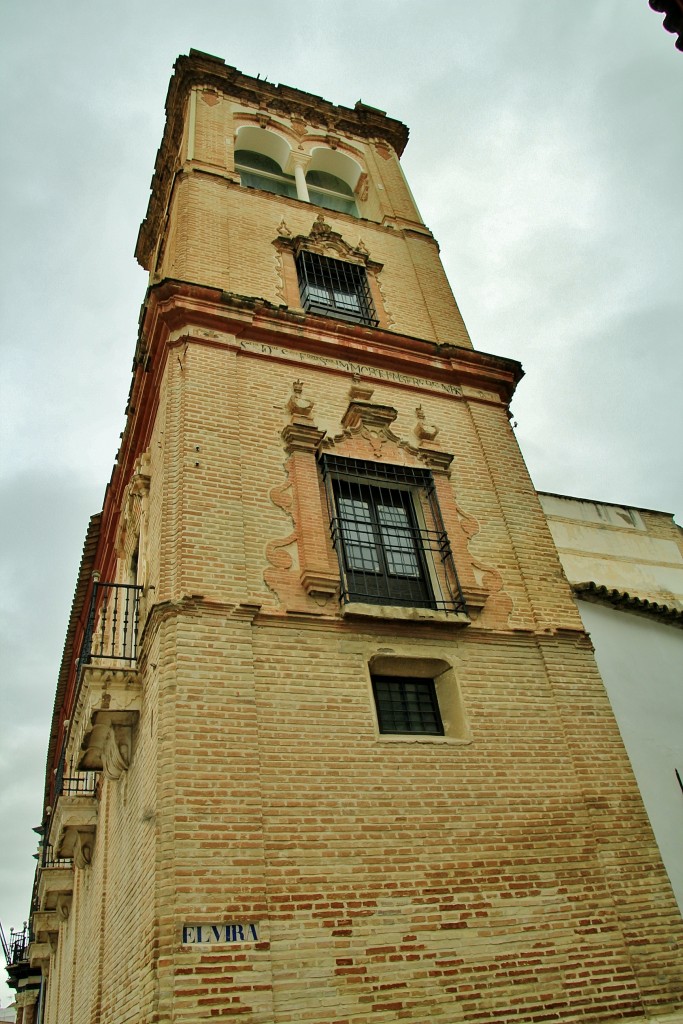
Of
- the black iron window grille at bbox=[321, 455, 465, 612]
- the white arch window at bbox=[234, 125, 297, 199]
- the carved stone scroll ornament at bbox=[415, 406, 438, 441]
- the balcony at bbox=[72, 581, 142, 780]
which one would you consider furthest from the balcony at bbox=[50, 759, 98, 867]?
the white arch window at bbox=[234, 125, 297, 199]

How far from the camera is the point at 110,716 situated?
7391mm

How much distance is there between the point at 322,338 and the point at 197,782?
6.36 m

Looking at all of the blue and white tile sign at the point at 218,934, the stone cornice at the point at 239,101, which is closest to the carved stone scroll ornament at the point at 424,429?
the blue and white tile sign at the point at 218,934

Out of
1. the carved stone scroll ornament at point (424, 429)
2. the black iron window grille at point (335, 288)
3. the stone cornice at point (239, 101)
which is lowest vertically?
the carved stone scroll ornament at point (424, 429)

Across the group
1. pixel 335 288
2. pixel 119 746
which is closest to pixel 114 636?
pixel 119 746

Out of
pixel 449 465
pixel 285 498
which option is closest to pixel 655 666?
pixel 449 465

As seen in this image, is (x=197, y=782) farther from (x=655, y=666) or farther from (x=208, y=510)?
(x=655, y=666)

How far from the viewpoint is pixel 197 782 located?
6.07 meters

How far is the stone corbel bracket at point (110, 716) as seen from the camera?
723cm

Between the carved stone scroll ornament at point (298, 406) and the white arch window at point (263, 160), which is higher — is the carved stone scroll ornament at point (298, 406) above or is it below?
below

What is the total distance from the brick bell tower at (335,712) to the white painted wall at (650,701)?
0.76 metres

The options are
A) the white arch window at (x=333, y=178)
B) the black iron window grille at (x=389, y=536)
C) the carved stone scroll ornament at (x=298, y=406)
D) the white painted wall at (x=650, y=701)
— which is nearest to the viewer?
the white painted wall at (x=650, y=701)

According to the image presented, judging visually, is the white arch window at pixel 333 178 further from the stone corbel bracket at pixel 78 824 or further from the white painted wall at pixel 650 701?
the stone corbel bracket at pixel 78 824

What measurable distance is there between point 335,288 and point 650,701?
7.62m
